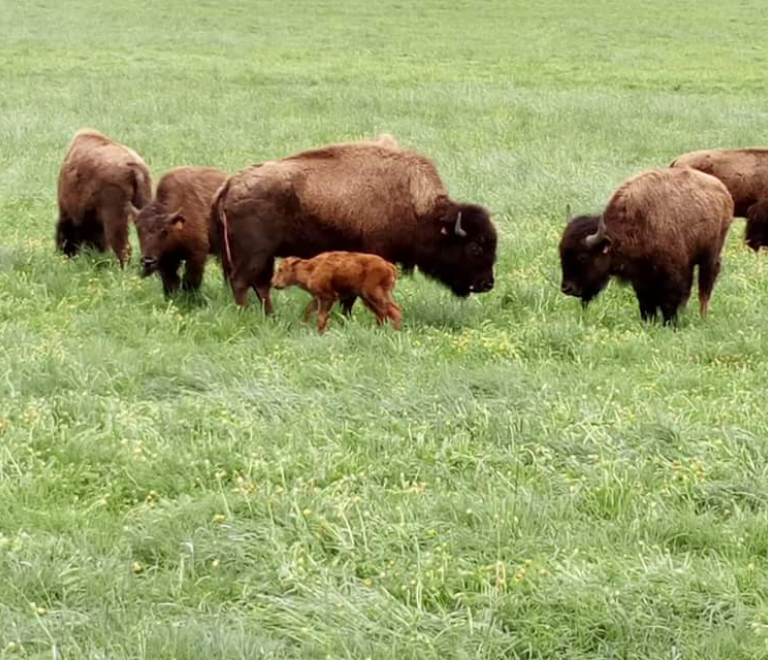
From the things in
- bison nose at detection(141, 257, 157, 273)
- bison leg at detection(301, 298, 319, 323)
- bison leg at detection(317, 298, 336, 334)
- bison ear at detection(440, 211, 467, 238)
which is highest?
bison ear at detection(440, 211, 467, 238)

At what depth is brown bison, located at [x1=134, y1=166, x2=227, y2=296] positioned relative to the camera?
9.66 m

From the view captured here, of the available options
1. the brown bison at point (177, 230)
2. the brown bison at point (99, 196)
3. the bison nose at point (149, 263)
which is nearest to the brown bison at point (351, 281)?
the brown bison at point (177, 230)

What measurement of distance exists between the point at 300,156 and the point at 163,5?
38620 millimetres

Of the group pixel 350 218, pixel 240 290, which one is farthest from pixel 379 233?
pixel 240 290

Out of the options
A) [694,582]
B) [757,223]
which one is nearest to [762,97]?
[757,223]

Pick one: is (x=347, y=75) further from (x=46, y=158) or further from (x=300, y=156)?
(x=300, y=156)

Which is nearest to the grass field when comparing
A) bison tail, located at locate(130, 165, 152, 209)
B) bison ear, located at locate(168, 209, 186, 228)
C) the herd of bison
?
the herd of bison

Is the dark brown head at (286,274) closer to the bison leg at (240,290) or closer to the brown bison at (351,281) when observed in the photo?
the brown bison at (351,281)

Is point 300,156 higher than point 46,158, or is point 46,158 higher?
point 300,156

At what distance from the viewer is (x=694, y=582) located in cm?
453

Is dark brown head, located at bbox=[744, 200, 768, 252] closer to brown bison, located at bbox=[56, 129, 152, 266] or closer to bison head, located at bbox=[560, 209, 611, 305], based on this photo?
bison head, located at bbox=[560, 209, 611, 305]

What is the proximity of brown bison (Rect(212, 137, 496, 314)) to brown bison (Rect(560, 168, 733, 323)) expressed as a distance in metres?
0.84

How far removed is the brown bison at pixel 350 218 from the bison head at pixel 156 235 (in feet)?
1.15

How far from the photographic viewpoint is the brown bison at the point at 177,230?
380 inches
